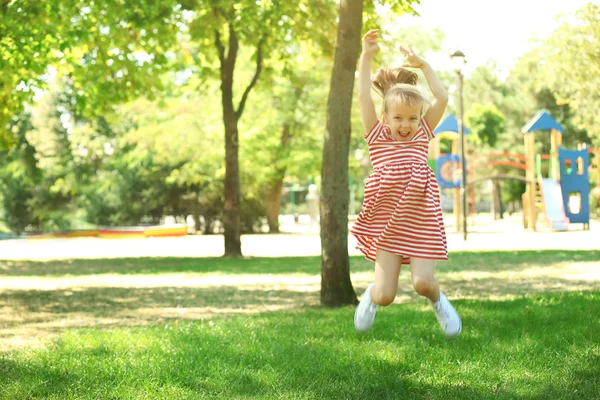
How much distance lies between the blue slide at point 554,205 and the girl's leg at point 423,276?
2881 centimetres

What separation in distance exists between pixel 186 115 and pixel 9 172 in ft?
51.9

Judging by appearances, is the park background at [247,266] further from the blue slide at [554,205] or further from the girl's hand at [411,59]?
the blue slide at [554,205]

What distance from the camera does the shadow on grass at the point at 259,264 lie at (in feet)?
52.4

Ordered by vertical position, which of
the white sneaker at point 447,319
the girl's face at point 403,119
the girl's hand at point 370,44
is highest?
the girl's hand at point 370,44

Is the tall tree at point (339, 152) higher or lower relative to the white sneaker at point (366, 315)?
higher

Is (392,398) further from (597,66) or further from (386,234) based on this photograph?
(597,66)

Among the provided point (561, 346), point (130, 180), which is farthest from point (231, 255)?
point (130, 180)

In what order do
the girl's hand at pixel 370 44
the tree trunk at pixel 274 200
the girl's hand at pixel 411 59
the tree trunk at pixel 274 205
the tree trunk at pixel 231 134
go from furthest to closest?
the tree trunk at pixel 274 205
the tree trunk at pixel 274 200
the tree trunk at pixel 231 134
the girl's hand at pixel 370 44
the girl's hand at pixel 411 59

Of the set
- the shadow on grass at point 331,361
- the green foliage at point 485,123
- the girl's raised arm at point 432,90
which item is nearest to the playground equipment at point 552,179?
the green foliage at point 485,123

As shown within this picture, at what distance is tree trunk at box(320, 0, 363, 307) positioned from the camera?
9.45 meters

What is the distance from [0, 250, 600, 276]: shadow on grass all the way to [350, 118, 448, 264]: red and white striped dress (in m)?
9.78

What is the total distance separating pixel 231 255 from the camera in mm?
20797

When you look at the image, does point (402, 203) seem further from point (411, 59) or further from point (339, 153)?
point (339, 153)

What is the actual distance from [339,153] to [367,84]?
3738 millimetres
